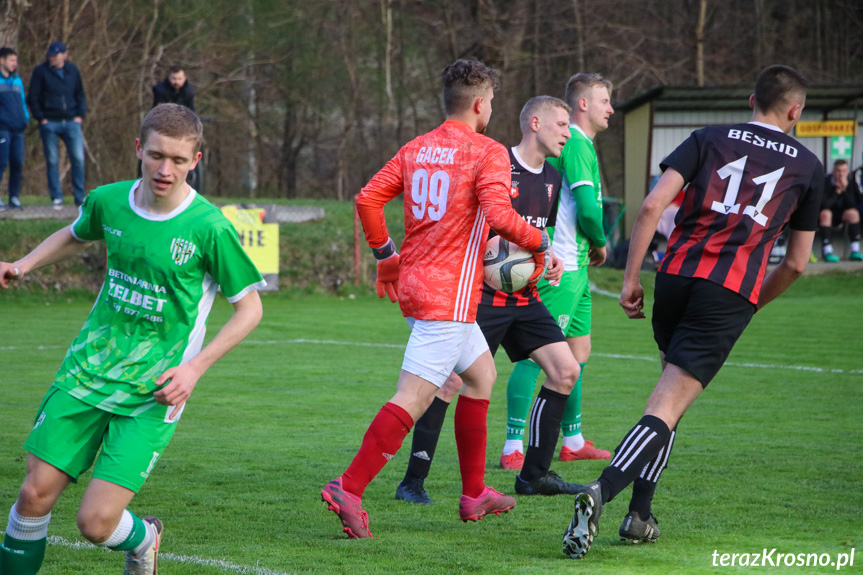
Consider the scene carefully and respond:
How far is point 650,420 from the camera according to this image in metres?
4.19

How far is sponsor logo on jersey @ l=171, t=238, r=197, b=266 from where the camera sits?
3672mm

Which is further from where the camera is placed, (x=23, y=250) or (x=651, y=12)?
(x=651, y=12)

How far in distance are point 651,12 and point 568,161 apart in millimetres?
30011

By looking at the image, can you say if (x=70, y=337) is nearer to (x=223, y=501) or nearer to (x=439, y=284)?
(x=223, y=501)

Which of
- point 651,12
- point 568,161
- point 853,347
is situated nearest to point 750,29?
point 651,12

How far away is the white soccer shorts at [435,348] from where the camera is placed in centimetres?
459

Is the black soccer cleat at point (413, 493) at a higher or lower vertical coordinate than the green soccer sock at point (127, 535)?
lower

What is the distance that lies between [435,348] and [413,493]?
1.12 meters

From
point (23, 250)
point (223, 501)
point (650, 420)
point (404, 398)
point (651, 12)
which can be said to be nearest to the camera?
point (650, 420)

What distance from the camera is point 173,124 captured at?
3.64 meters

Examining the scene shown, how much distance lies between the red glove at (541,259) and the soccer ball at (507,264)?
0.12ft

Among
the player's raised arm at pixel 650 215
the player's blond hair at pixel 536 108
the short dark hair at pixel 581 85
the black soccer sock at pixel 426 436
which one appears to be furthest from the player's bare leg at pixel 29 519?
the short dark hair at pixel 581 85

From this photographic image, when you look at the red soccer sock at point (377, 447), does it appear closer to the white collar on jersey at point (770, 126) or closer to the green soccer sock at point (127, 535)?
the green soccer sock at point (127, 535)

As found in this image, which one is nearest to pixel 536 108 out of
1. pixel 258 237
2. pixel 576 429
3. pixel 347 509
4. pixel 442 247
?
pixel 442 247
